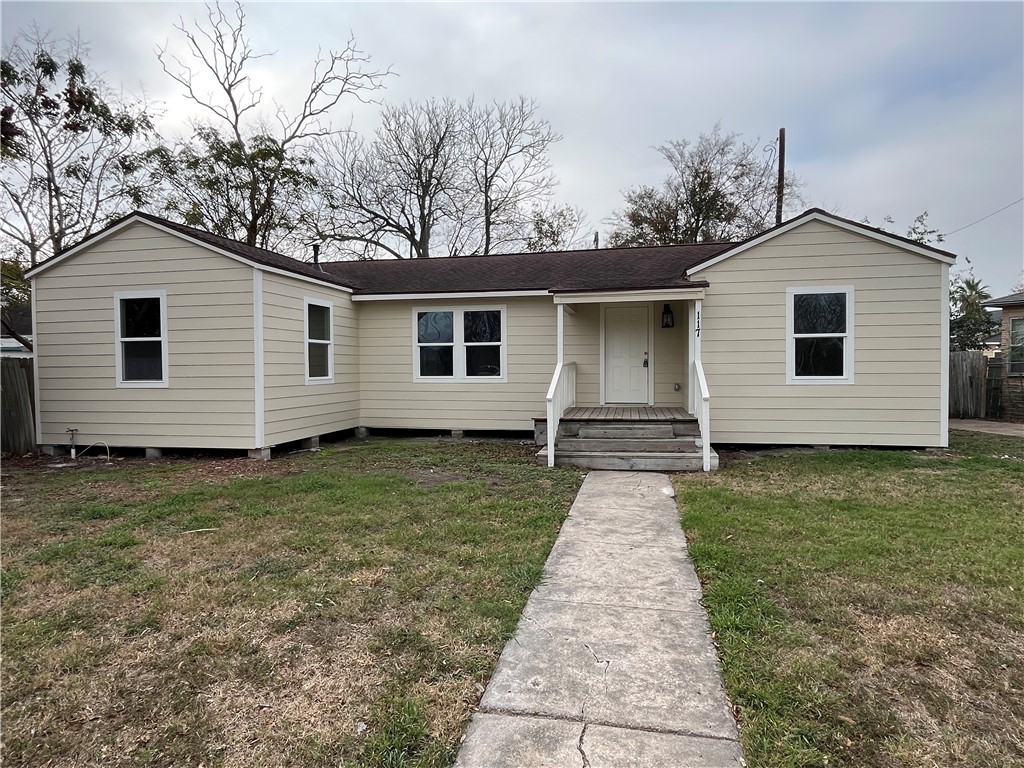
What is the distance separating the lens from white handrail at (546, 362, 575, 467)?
7.41 meters

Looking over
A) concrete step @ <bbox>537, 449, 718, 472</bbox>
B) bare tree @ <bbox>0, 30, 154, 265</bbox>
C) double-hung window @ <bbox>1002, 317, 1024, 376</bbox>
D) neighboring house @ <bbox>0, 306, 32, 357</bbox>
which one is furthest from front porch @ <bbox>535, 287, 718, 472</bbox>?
neighboring house @ <bbox>0, 306, 32, 357</bbox>

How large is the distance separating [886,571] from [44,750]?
447cm

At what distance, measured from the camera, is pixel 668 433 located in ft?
25.4

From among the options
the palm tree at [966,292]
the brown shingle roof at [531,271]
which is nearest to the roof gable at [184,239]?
the brown shingle roof at [531,271]

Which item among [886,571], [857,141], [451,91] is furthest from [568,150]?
[886,571]

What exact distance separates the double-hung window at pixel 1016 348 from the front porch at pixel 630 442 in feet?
35.7

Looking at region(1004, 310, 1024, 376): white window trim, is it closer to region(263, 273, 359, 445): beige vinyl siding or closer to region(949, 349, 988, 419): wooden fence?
region(949, 349, 988, 419): wooden fence

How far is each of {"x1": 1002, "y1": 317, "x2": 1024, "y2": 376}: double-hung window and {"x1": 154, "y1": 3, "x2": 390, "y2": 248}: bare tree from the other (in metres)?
19.9

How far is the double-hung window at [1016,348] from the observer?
43.8ft

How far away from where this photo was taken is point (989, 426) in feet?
38.2

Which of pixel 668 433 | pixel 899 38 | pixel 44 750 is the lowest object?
pixel 44 750

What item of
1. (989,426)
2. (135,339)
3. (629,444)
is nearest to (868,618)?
(629,444)

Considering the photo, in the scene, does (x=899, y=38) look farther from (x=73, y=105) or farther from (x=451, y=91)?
(x=73, y=105)

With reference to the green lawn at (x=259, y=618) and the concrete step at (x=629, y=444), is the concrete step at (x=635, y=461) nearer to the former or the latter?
the concrete step at (x=629, y=444)
